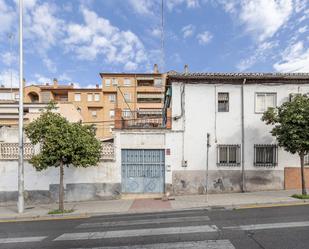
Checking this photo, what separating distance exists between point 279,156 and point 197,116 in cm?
488

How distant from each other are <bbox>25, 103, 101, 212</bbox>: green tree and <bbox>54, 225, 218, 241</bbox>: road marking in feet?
12.4

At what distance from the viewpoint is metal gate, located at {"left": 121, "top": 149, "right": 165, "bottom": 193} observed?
42.2 feet

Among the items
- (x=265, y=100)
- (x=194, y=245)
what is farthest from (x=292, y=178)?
(x=194, y=245)

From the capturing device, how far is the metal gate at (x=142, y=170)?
12.9 meters

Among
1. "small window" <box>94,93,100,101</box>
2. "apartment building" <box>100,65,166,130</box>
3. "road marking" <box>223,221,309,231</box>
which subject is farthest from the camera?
"small window" <box>94,93,100,101</box>

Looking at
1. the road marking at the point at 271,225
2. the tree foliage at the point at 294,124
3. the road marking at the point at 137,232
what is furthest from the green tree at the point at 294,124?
the road marking at the point at 137,232

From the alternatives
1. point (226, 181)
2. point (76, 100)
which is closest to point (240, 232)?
point (226, 181)

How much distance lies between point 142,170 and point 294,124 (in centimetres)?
743

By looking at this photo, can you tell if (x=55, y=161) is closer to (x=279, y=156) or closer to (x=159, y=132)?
(x=159, y=132)

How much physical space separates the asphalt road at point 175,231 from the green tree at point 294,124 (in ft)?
9.18

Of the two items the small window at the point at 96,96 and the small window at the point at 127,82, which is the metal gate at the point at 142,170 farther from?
the small window at the point at 127,82

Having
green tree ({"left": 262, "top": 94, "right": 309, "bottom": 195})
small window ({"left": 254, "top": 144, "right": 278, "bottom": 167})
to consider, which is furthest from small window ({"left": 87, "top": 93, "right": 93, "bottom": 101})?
green tree ({"left": 262, "top": 94, "right": 309, "bottom": 195})

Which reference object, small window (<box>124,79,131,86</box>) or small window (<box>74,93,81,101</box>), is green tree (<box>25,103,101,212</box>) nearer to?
small window (<box>74,93,81,101</box>)

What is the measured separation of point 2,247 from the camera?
19.8 feet
